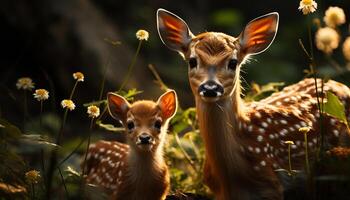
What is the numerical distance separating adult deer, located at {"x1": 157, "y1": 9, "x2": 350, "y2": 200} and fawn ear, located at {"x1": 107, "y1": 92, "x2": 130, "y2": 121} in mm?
564

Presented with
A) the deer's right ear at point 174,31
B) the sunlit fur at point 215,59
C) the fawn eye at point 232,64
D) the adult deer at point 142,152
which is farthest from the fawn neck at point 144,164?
the fawn eye at point 232,64

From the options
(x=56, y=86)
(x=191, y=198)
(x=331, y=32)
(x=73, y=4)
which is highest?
(x=73, y=4)

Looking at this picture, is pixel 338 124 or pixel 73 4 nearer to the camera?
pixel 338 124

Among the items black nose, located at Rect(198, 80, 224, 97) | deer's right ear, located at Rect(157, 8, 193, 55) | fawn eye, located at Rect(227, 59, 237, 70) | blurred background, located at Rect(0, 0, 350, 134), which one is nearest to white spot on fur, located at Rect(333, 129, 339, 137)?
fawn eye, located at Rect(227, 59, 237, 70)

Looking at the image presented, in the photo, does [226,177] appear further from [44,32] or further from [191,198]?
[44,32]

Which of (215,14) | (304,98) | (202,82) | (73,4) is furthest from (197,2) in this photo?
(202,82)

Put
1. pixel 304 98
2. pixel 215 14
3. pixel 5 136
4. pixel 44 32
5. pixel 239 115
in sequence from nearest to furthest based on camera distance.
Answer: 1. pixel 5 136
2. pixel 239 115
3. pixel 304 98
4. pixel 44 32
5. pixel 215 14

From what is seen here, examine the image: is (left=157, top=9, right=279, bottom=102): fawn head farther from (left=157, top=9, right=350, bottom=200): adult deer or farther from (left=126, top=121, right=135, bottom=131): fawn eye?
(left=126, top=121, right=135, bottom=131): fawn eye

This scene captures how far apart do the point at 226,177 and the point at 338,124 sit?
37.3 inches

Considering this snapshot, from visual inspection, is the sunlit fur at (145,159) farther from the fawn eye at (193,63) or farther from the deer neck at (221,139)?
the fawn eye at (193,63)

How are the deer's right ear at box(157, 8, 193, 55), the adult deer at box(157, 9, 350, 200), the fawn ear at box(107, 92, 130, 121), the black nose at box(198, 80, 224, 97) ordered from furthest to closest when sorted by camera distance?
the fawn ear at box(107, 92, 130, 121) < the deer's right ear at box(157, 8, 193, 55) < the adult deer at box(157, 9, 350, 200) < the black nose at box(198, 80, 224, 97)

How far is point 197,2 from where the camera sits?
14.7 metres

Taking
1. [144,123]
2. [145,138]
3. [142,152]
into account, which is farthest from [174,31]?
[142,152]

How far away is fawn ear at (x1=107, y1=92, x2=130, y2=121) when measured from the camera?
19.7ft
